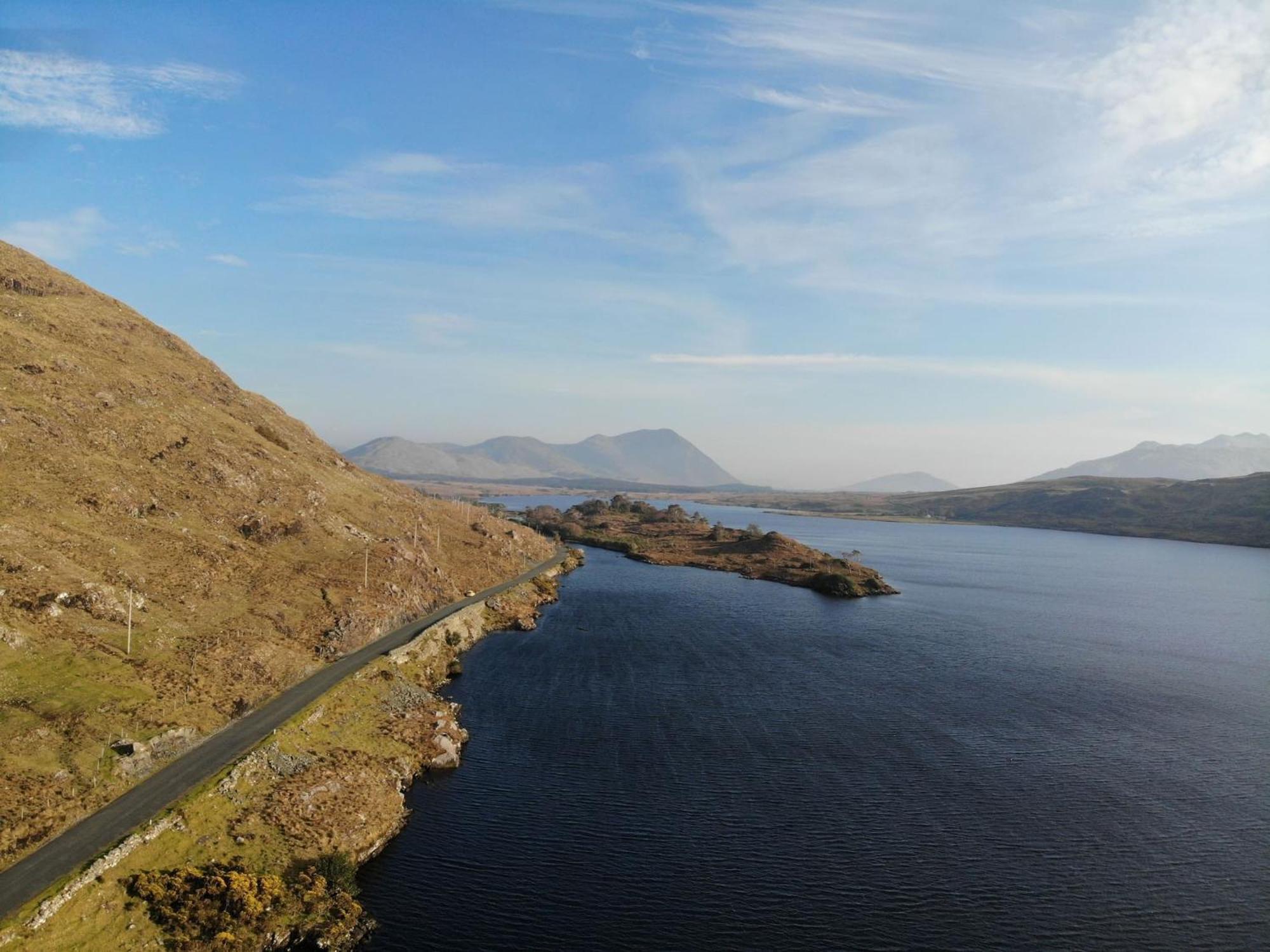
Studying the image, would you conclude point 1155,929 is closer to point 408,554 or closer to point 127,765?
point 127,765

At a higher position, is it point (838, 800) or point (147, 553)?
point (147, 553)

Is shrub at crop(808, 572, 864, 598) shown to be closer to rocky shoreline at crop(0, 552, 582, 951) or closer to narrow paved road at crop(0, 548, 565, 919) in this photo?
rocky shoreline at crop(0, 552, 582, 951)

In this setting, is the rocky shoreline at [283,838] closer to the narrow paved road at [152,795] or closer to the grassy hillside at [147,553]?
the narrow paved road at [152,795]

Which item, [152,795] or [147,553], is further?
[147,553]

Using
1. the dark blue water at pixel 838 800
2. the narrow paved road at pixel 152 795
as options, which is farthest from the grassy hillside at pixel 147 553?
the dark blue water at pixel 838 800

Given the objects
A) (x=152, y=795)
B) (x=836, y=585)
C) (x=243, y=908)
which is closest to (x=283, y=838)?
(x=243, y=908)

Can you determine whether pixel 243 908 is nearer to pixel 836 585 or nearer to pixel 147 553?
pixel 147 553

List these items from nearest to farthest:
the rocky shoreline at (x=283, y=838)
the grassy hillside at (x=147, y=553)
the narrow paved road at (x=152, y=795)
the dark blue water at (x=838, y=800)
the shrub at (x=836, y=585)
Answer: the rocky shoreline at (x=283, y=838)
the narrow paved road at (x=152, y=795)
the dark blue water at (x=838, y=800)
the grassy hillside at (x=147, y=553)
the shrub at (x=836, y=585)
